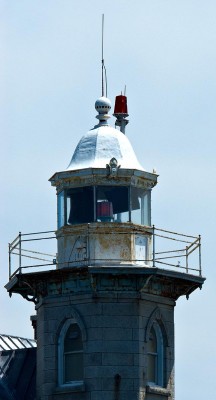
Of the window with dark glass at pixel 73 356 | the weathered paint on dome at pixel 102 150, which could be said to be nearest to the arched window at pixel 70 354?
the window with dark glass at pixel 73 356

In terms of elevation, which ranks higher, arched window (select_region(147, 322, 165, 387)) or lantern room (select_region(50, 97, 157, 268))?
lantern room (select_region(50, 97, 157, 268))

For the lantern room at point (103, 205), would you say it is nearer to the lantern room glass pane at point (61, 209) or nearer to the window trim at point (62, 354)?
the lantern room glass pane at point (61, 209)

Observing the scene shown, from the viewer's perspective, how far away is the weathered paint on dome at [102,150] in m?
51.1

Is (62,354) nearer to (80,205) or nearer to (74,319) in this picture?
(74,319)

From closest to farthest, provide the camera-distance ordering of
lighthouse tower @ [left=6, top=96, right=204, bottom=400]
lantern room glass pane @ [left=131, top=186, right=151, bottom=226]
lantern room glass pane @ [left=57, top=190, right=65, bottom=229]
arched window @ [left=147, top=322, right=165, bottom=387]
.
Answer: lighthouse tower @ [left=6, top=96, right=204, bottom=400]
arched window @ [left=147, top=322, right=165, bottom=387]
lantern room glass pane @ [left=131, top=186, right=151, bottom=226]
lantern room glass pane @ [left=57, top=190, right=65, bottom=229]

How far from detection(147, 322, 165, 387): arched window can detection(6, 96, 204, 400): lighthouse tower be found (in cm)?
3

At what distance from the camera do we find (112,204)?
50.8 metres

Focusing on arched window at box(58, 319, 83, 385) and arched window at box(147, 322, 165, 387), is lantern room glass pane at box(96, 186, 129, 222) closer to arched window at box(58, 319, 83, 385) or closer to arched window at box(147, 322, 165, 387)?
arched window at box(58, 319, 83, 385)

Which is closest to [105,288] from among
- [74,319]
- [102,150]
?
[74,319]

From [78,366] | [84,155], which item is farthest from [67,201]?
[78,366]

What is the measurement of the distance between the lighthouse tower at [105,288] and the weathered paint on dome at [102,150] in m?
0.04

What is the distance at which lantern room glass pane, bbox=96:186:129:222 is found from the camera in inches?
1992

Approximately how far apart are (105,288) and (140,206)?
2.79 metres

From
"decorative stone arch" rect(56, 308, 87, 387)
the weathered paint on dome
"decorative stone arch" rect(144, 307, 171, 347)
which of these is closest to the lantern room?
the weathered paint on dome
